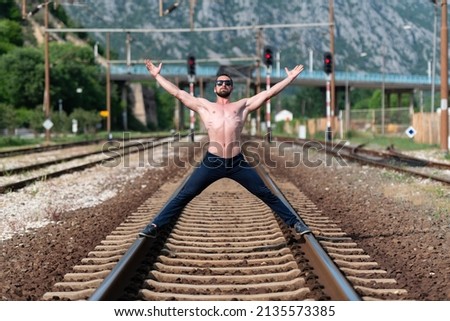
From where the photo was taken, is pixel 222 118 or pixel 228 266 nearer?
pixel 228 266

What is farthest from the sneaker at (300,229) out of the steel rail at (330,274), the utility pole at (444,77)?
the utility pole at (444,77)

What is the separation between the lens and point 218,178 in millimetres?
8430

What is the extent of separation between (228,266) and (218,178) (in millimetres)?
1159

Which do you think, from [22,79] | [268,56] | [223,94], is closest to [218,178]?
[223,94]

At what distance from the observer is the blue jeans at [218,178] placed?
8305mm

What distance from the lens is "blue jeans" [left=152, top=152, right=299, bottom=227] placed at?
8305 millimetres

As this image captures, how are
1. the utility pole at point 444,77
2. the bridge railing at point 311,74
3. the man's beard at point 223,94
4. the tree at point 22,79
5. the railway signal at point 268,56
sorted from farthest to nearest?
1. the bridge railing at point 311,74
2. the tree at point 22,79
3. the railway signal at point 268,56
4. the utility pole at point 444,77
5. the man's beard at point 223,94

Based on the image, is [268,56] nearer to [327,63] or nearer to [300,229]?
[327,63]

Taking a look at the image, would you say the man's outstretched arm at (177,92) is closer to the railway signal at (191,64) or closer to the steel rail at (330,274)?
the steel rail at (330,274)

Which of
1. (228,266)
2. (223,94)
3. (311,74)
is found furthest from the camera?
(311,74)

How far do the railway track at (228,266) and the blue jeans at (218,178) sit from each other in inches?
12.6

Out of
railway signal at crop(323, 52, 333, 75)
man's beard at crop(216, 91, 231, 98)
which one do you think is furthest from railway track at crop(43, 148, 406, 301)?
railway signal at crop(323, 52, 333, 75)

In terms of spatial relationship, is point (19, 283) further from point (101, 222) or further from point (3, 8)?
point (3, 8)

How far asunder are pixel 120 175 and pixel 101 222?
32.5 ft
